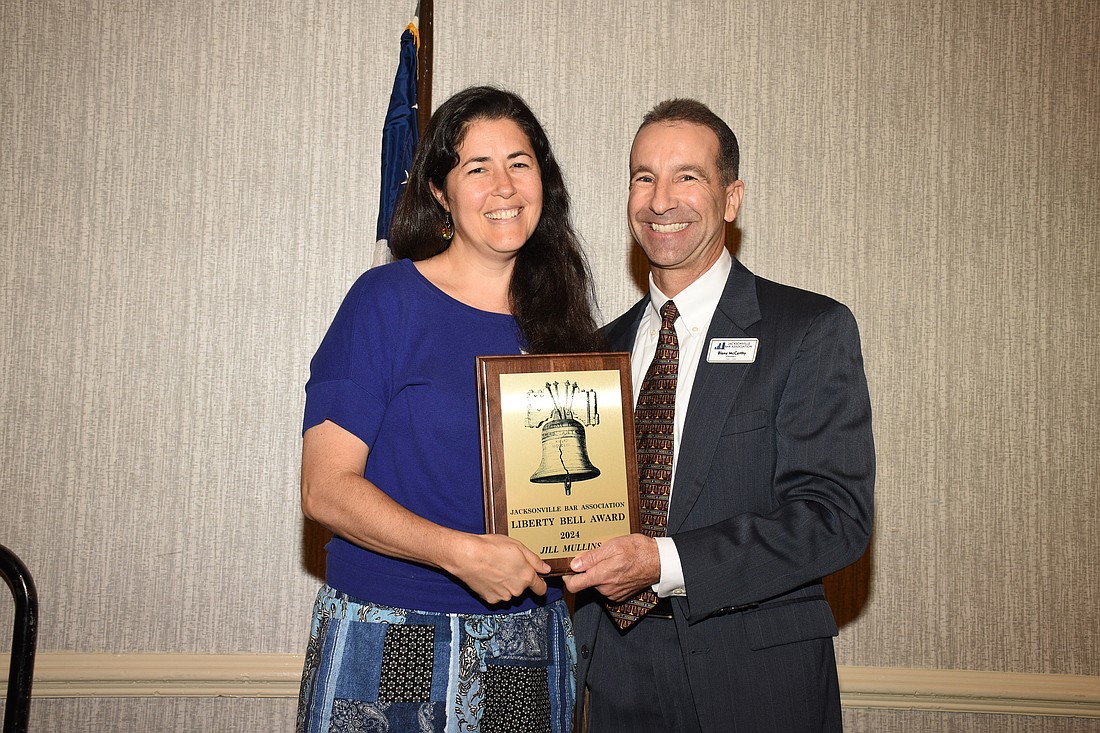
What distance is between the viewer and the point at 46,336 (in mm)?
3230

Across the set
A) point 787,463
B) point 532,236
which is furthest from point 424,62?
point 787,463

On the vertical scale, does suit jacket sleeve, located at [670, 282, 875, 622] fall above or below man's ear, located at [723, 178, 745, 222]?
below

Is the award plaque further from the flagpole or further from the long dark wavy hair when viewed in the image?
the flagpole

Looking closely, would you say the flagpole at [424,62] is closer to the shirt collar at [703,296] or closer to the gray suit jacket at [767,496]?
the shirt collar at [703,296]

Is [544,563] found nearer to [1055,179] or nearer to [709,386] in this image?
[709,386]

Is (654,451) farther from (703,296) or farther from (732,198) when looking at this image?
(732,198)

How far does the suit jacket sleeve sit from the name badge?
0.06 feet

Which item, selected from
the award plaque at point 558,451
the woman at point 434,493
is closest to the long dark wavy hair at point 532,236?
the woman at point 434,493

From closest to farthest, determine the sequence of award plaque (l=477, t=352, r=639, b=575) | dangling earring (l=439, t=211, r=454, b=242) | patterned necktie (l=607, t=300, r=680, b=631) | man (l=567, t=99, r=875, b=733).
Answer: award plaque (l=477, t=352, r=639, b=575)
man (l=567, t=99, r=875, b=733)
patterned necktie (l=607, t=300, r=680, b=631)
dangling earring (l=439, t=211, r=454, b=242)

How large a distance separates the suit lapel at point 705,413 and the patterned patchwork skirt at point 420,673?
0.48 meters

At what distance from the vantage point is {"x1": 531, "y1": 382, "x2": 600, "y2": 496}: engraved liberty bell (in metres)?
1.83

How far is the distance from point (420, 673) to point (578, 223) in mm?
2130

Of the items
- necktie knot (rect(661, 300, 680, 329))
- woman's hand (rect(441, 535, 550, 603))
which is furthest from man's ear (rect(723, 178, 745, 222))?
woman's hand (rect(441, 535, 550, 603))

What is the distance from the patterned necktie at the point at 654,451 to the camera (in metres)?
2.02
